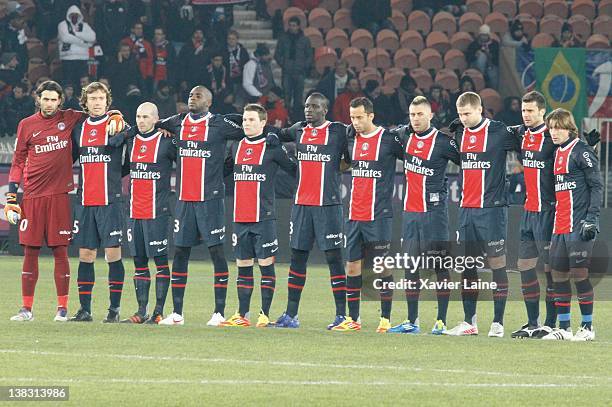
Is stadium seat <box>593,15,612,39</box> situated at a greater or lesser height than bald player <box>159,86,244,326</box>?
greater

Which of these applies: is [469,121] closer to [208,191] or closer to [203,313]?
[208,191]

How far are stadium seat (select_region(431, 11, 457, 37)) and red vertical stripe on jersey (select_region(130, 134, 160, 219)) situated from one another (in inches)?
623

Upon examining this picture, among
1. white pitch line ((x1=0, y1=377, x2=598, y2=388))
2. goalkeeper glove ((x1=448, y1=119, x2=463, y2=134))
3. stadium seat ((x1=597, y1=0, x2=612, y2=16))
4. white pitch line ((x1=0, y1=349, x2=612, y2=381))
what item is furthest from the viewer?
stadium seat ((x1=597, y1=0, x2=612, y2=16))

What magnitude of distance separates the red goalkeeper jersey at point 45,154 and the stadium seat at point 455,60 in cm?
1519

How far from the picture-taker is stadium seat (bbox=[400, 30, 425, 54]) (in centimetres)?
2859

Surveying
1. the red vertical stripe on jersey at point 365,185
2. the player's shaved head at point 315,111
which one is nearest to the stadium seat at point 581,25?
the player's shaved head at point 315,111

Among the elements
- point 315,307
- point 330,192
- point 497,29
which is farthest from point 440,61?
point 330,192

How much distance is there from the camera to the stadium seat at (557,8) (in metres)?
29.9

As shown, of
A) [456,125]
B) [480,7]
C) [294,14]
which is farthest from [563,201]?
[480,7]

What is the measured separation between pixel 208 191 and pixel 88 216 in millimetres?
1139

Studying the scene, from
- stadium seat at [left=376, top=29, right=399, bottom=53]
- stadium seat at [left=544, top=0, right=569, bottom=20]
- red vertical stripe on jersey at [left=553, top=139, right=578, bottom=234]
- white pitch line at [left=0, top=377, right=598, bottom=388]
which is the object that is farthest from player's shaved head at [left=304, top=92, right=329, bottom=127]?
stadium seat at [left=544, top=0, right=569, bottom=20]

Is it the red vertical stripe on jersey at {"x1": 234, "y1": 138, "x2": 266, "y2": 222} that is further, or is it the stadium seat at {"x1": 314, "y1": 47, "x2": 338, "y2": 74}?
the stadium seat at {"x1": 314, "y1": 47, "x2": 338, "y2": 74}

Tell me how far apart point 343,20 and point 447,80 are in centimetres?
263

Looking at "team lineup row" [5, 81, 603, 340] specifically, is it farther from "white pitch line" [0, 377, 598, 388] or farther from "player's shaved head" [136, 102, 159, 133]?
"white pitch line" [0, 377, 598, 388]
